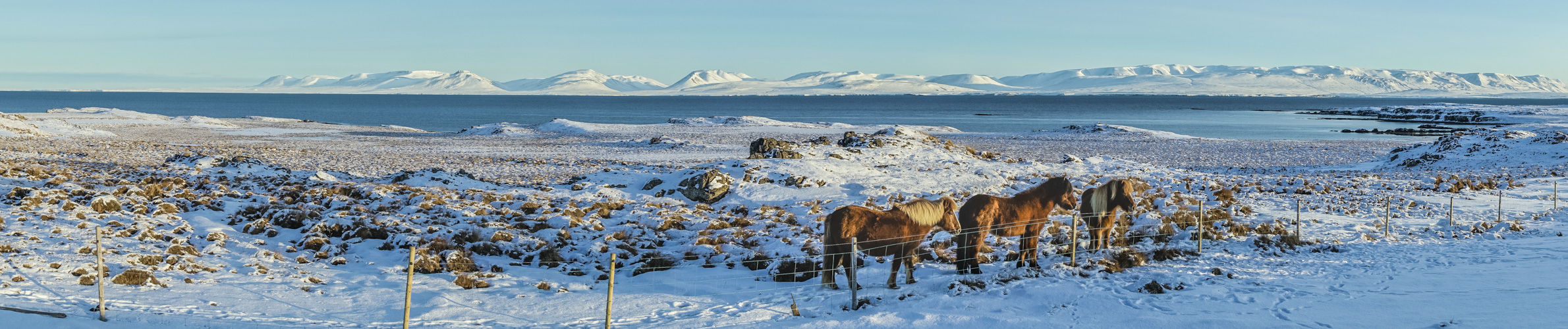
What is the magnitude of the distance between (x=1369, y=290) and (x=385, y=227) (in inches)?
517

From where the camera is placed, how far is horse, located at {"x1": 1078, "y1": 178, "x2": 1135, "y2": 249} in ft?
35.4

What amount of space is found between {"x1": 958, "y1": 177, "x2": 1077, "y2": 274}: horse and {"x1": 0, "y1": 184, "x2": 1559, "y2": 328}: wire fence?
0.14 ft

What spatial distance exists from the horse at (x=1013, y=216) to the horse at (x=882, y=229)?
1.33 feet

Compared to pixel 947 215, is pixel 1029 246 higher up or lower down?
lower down

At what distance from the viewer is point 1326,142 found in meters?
47.7

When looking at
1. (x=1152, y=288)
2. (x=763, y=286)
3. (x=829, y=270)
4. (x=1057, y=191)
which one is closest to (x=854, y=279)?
(x=829, y=270)

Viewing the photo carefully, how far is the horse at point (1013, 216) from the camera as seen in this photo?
9.37m

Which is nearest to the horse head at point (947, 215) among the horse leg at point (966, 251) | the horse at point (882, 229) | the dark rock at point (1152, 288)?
the horse at point (882, 229)

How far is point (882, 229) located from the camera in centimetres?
883

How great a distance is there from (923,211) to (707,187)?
965cm

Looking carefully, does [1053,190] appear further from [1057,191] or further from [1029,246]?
[1029,246]

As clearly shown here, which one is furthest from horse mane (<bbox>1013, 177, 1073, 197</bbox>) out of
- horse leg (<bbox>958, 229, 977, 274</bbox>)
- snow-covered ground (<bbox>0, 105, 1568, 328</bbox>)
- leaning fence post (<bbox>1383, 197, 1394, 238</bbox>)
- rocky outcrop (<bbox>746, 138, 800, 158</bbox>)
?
rocky outcrop (<bbox>746, 138, 800, 158</bbox>)

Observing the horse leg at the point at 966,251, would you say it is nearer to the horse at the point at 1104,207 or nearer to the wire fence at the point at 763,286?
the wire fence at the point at 763,286

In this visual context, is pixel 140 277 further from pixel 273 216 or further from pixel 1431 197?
pixel 1431 197
